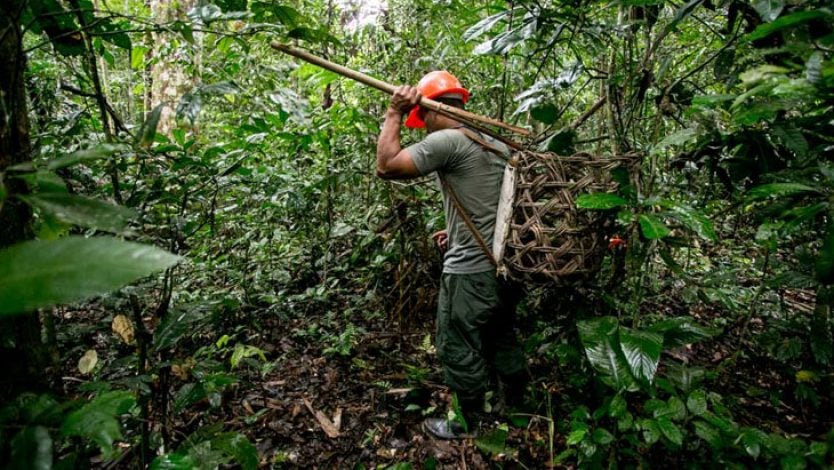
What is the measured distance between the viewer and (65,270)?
18.2 inches

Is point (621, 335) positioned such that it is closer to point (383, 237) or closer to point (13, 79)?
point (13, 79)

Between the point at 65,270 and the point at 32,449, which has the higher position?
the point at 65,270

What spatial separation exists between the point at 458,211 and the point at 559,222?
2.30ft

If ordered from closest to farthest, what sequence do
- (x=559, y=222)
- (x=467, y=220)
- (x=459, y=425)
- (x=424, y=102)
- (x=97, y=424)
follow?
(x=97, y=424), (x=559, y=222), (x=424, y=102), (x=467, y=220), (x=459, y=425)

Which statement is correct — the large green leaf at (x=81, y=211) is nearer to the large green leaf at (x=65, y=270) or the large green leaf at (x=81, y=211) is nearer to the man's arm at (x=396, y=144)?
the large green leaf at (x=65, y=270)

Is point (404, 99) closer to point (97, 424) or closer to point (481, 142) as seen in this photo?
point (481, 142)

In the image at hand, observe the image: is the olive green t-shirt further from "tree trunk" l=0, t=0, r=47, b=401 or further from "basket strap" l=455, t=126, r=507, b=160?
"tree trunk" l=0, t=0, r=47, b=401

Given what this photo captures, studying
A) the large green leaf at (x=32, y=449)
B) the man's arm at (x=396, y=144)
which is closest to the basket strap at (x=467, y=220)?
the man's arm at (x=396, y=144)

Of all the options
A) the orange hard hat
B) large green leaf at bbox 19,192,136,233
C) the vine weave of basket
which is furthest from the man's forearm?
large green leaf at bbox 19,192,136,233

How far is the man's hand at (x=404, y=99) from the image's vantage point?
2455 millimetres

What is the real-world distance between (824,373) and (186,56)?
14.2 feet

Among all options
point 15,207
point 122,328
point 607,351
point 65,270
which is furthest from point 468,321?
point 65,270

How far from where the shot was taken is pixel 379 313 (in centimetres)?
381

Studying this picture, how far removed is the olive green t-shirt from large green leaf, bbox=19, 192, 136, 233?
191 cm
